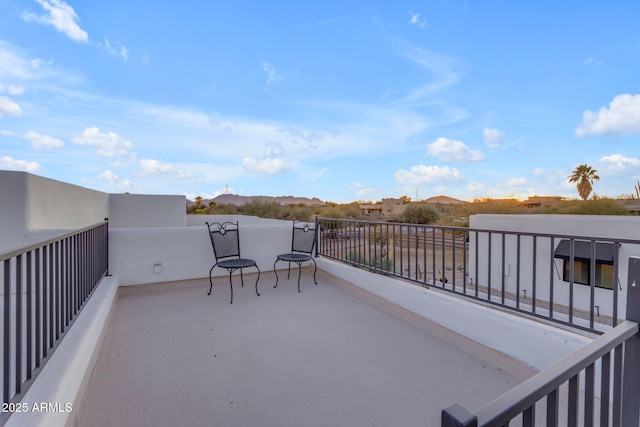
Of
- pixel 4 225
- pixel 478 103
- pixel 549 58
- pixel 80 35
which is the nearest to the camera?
pixel 4 225

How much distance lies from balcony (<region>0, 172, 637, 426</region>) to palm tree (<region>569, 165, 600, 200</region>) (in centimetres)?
1876

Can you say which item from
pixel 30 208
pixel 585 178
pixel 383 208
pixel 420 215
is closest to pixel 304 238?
pixel 30 208

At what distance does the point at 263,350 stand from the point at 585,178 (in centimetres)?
2054

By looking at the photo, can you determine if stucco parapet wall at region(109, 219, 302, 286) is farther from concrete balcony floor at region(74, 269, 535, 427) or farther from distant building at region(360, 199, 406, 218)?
distant building at region(360, 199, 406, 218)

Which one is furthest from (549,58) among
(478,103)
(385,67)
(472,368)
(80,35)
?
(80,35)

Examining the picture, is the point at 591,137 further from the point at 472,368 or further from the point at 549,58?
the point at 472,368

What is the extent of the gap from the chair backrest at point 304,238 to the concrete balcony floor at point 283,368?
1.22 metres

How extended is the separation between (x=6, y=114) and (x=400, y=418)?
7959 millimetres

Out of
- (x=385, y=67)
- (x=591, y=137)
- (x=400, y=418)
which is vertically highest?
(x=385, y=67)

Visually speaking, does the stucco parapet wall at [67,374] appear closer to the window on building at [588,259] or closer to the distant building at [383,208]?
the window on building at [588,259]

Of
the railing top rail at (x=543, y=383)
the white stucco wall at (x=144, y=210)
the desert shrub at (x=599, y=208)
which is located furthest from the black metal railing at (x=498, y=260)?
the white stucco wall at (x=144, y=210)

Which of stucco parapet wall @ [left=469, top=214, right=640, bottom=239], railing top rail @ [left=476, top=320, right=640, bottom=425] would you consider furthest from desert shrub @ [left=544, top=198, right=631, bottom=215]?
railing top rail @ [left=476, top=320, right=640, bottom=425]

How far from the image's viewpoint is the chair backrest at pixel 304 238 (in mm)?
4438

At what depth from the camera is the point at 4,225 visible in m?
3.21
